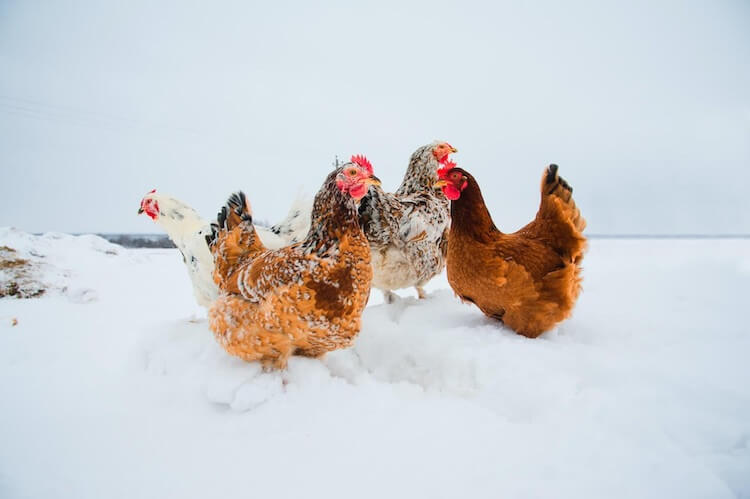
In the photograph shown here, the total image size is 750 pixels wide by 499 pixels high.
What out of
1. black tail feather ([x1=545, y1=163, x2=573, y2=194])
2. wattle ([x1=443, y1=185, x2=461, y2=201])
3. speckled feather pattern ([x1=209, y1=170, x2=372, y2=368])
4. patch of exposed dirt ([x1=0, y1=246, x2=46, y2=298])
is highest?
black tail feather ([x1=545, y1=163, x2=573, y2=194])

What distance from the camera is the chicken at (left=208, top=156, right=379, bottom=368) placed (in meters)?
2.04

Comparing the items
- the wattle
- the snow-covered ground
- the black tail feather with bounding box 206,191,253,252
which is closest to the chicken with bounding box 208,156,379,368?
the snow-covered ground

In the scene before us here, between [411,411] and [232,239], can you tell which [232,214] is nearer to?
[232,239]

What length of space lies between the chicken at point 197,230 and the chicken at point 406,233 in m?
0.79

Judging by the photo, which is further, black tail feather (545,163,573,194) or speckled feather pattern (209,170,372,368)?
black tail feather (545,163,573,194)

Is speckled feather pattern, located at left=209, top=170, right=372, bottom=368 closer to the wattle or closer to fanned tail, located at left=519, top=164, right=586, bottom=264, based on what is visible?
the wattle

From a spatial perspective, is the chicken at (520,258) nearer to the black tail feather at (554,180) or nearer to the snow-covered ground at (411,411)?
the black tail feather at (554,180)

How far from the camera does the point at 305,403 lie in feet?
6.75

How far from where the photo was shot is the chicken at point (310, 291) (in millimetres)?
2039

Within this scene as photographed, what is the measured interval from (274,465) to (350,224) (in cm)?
144

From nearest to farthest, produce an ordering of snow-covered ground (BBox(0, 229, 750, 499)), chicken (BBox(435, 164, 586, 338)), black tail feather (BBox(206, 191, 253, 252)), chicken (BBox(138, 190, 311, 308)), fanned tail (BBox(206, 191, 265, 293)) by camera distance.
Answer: snow-covered ground (BBox(0, 229, 750, 499)) → chicken (BBox(435, 164, 586, 338)) → fanned tail (BBox(206, 191, 265, 293)) → black tail feather (BBox(206, 191, 253, 252)) → chicken (BBox(138, 190, 311, 308))

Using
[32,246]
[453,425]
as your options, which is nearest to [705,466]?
[453,425]

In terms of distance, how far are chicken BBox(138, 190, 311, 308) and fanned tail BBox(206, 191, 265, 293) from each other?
688mm

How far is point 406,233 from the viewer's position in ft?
11.7
